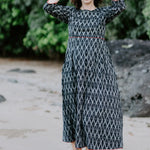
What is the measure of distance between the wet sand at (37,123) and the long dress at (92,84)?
94 centimetres

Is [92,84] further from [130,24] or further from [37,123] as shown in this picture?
[130,24]

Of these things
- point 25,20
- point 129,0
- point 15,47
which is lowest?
point 15,47

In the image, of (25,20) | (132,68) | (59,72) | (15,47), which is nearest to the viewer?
(132,68)

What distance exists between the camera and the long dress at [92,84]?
306 centimetres

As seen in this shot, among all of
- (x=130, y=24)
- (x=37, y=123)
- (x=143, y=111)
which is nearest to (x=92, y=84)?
(x=37, y=123)

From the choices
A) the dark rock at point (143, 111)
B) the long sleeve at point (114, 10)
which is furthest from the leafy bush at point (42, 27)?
the dark rock at point (143, 111)

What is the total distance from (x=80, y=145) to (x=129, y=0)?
20.8ft

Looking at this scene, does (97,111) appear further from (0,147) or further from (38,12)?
(38,12)

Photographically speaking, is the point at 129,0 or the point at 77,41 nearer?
the point at 77,41

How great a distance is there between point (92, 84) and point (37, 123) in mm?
2042

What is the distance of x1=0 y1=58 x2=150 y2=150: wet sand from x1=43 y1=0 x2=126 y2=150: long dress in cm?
94

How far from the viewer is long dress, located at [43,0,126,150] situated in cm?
306

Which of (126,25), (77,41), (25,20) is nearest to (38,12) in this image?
(25,20)

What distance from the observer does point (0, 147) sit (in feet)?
12.7
